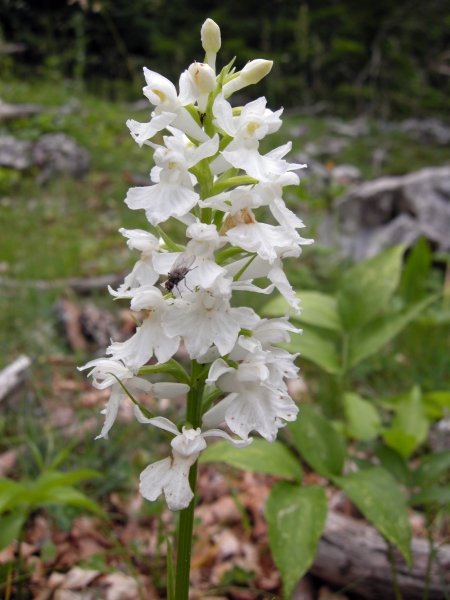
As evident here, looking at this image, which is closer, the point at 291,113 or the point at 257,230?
the point at 257,230

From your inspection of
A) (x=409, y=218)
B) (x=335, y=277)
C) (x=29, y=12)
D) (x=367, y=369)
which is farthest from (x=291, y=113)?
(x=367, y=369)

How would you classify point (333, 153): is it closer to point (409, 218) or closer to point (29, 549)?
point (409, 218)

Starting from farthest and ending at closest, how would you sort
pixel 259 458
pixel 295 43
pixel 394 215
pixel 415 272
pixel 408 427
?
1. pixel 295 43
2. pixel 394 215
3. pixel 415 272
4. pixel 408 427
5. pixel 259 458

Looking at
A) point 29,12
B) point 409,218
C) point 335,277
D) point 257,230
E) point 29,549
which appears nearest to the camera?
point 257,230

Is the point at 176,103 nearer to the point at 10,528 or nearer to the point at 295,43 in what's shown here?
the point at 10,528

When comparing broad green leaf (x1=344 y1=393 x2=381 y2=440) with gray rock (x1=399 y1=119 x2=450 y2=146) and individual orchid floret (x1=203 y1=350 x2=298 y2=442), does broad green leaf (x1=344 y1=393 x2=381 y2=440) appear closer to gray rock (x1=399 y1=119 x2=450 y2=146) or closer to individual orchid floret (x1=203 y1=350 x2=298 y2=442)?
individual orchid floret (x1=203 y1=350 x2=298 y2=442)

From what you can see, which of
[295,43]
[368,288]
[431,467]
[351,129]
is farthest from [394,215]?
[295,43]
